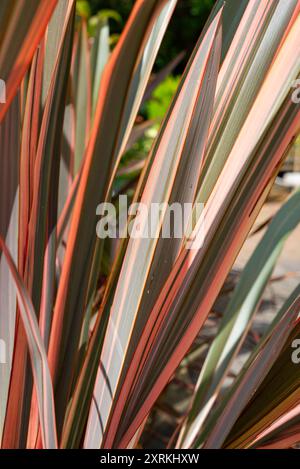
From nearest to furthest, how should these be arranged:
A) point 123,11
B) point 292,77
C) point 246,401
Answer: point 292,77
point 246,401
point 123,11

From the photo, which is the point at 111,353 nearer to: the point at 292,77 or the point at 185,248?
the point at 185,248

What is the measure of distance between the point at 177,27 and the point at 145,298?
30.3ft

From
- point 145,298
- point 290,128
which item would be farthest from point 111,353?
point 290,128

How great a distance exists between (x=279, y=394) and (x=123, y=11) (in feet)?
30.0

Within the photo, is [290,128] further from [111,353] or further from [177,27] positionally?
[177,27]

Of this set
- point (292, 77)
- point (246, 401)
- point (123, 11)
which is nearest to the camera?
point (292, 77)

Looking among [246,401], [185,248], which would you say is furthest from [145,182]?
[246,401]

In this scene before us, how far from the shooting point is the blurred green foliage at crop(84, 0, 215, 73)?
8.88 meters

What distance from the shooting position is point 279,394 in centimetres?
67

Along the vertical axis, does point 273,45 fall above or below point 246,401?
above

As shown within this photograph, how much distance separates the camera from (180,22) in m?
9.17

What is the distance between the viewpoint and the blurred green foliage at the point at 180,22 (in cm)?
888
